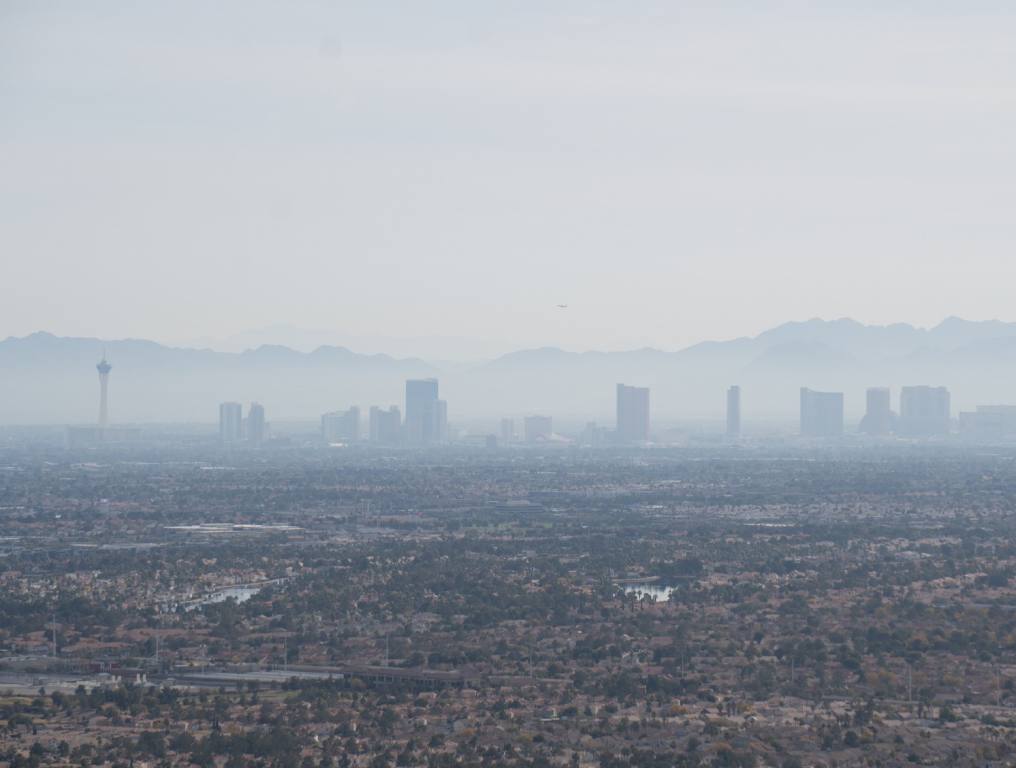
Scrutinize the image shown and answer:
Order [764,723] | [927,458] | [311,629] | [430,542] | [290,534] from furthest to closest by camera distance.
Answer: [927,458]
[290,534]
[430,542]
[311,629]
[764,723]

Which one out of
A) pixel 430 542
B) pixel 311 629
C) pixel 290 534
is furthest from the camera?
pixel 290 534

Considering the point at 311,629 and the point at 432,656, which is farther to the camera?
the point at 311,629

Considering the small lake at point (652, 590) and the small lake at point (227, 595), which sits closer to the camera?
the small lake at point (227, 595)

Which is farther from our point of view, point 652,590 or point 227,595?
point 652,590

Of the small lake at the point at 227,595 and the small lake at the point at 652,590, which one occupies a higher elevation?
the small lake at the point at 652,590

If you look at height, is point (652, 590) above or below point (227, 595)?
above

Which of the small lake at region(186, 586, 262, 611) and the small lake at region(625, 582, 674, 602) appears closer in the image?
the small lake at region(186, 586, 262, 611)

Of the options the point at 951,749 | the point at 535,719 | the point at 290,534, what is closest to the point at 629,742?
the point at 535,719

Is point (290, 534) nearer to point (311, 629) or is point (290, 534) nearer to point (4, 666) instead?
point (311, 629)

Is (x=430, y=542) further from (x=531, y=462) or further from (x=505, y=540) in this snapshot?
(x=531, y=462)

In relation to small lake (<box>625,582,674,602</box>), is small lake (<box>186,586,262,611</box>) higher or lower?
lower
